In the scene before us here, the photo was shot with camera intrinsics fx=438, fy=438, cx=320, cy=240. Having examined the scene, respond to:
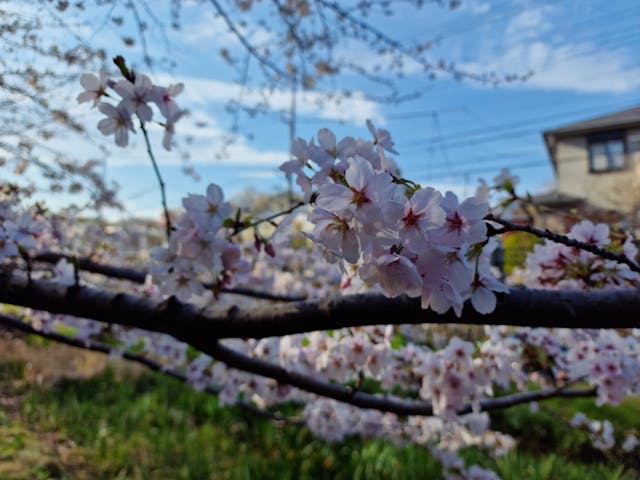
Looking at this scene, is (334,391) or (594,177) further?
(594,177)

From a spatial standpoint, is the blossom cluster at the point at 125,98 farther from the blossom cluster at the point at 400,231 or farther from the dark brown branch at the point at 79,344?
the dark brown branch at the point at 79,344

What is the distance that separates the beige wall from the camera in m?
13.8

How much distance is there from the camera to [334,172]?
0.77m

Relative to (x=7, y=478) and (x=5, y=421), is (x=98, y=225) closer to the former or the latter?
(x=5, y=421)

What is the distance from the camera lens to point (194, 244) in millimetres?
1183

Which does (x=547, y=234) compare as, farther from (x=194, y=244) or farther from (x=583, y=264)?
(x=194, y=244)

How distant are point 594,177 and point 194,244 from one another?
19124mm

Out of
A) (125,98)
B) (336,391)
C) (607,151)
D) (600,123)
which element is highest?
(600,123)

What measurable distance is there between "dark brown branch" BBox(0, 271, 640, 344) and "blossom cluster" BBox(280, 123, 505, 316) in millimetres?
226

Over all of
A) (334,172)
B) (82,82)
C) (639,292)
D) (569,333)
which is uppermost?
(82,82)

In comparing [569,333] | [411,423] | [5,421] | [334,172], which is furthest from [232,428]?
[334,172]

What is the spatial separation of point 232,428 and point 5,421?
6.96 ft

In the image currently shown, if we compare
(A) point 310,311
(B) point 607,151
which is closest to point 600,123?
(B) point 607,151

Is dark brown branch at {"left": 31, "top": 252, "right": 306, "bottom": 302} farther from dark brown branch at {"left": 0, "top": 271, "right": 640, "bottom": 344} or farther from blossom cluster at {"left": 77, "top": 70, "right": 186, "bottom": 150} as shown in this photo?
blossom cluster at {"left": 77, "top": 70, "right": 186, "bottom": 150}
